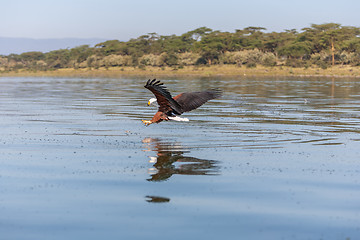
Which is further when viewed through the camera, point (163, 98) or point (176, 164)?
point (163, 98)

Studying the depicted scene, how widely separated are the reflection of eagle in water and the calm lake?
0.02 metres

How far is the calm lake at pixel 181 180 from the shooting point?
715cm

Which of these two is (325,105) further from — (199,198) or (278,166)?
(199,198)

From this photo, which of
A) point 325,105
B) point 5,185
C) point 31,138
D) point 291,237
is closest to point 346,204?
point 291,237

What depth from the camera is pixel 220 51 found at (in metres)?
96.1

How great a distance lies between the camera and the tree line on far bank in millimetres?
86125

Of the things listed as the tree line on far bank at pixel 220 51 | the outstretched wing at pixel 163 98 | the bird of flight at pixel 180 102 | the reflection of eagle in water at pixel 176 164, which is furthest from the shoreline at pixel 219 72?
the reflection of eagle in water at pixel 176 164

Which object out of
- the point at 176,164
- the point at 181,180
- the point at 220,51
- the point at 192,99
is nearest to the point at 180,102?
the point at 192,99

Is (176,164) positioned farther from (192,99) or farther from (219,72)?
(219,72)

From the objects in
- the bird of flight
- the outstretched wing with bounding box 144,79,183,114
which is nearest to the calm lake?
the bird of flight

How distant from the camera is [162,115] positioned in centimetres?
1481

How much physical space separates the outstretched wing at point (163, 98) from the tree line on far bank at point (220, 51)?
68.3m

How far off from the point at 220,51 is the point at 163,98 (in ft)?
275

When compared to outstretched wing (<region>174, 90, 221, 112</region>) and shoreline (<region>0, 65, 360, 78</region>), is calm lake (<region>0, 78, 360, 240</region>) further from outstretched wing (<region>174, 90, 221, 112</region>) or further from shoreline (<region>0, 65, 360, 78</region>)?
shoreline (<region>0, 65, 360, 78</region>)
